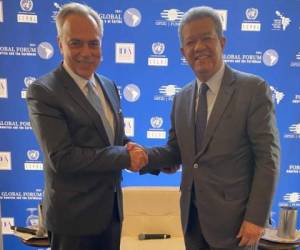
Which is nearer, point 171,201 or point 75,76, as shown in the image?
point 75,76

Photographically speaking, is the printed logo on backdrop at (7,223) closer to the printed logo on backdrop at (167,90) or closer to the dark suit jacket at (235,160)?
the printed logo on backdrop at (167,90)

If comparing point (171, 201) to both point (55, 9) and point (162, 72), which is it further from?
point (55, 9)

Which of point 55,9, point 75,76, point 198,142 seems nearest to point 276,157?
point 198,142

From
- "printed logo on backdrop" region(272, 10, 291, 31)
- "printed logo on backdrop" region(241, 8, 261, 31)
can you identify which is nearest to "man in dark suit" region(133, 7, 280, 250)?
"printed logo on backdrop" region(241, 8, 261, 31)

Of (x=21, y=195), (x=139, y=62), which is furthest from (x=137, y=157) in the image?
(x=21, y=195)

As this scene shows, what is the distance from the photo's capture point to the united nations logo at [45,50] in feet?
8.55

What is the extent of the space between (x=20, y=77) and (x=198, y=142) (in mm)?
1674

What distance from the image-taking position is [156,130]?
2779mm

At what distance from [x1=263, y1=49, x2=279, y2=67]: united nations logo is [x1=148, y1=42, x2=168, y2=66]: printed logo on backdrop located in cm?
77

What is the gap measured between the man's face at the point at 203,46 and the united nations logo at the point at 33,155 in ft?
5.45

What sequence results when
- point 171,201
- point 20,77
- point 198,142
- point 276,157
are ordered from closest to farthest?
point 276,157 < point 198,142 < point 171,201 < point 20,77

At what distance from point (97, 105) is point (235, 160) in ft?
2.25

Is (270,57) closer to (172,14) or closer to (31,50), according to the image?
(172,14)

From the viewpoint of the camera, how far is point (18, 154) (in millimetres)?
2748
